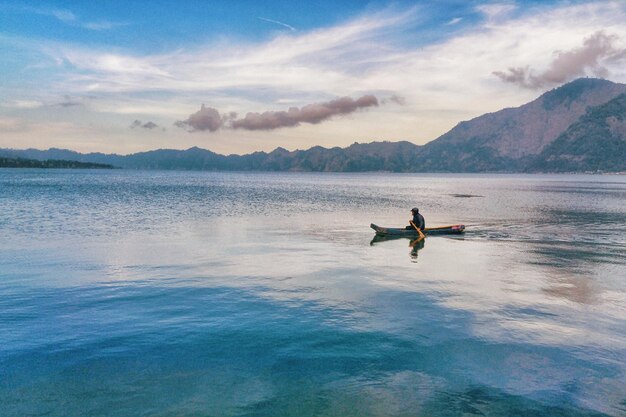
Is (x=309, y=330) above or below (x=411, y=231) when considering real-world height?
below

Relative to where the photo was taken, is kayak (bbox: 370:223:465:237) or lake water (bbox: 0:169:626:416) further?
kayak (bbox: 370:223:465:237)

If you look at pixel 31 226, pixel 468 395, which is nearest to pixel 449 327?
pixel 468 395

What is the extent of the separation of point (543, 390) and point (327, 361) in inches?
264

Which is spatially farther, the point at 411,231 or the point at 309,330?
the point at 411,231

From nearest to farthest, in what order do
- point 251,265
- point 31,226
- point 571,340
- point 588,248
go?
point 571,340 → point 251,265 → point 588,248 → point 31,226

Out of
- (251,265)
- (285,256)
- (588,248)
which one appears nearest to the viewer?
(251,265)

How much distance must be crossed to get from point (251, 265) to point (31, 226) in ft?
106

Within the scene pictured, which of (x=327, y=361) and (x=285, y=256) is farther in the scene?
(x=285, y=256)

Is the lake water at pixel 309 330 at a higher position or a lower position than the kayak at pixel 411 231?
lower

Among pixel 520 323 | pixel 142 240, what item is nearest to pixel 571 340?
pixel 520 323

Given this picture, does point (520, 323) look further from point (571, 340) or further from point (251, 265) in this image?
point (251, 265)

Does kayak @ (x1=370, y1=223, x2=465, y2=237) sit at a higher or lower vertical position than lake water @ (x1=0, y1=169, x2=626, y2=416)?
higher

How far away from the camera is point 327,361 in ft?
50.5

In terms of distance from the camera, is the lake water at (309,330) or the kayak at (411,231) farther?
the kayak at (411,231)
